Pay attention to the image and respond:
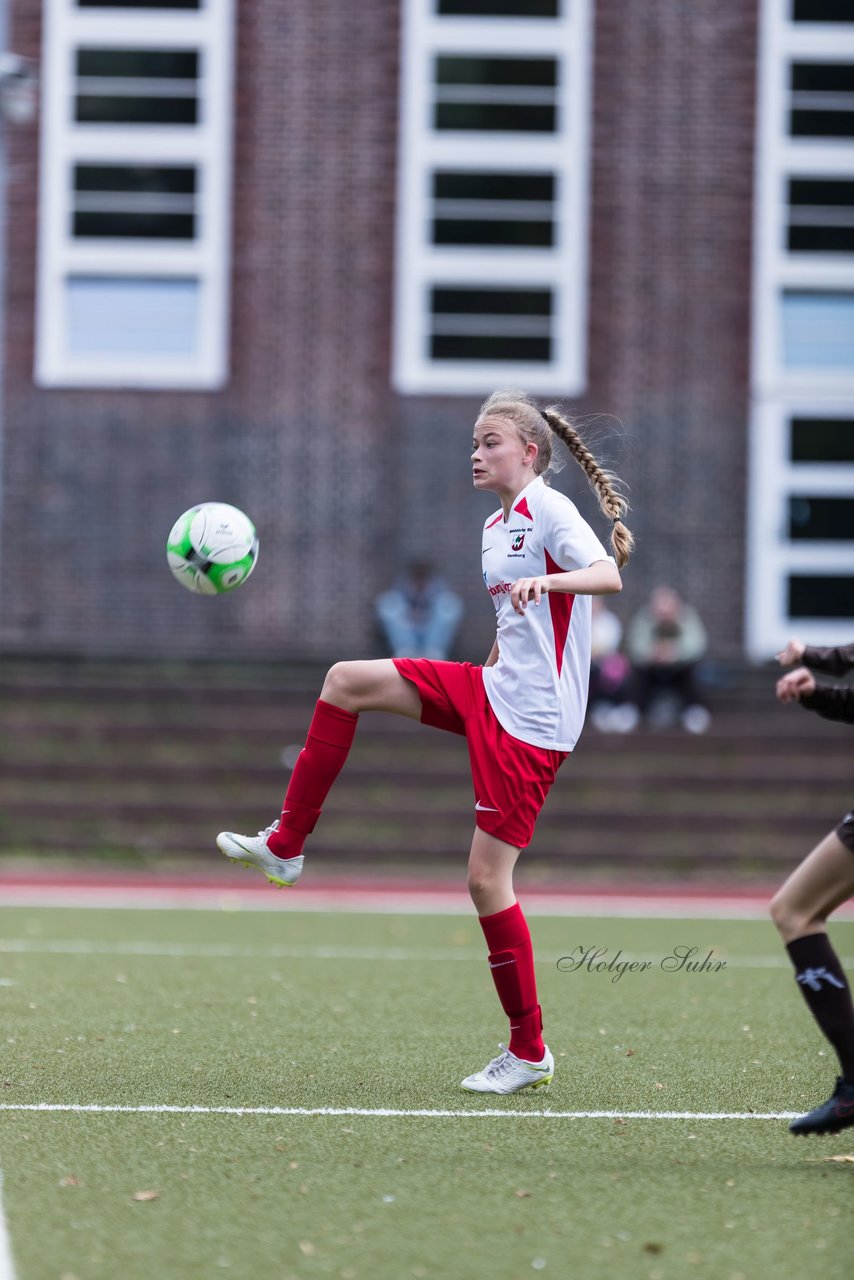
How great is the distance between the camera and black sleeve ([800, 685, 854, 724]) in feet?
15.3

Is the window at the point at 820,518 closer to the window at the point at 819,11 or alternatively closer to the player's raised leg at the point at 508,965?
the window at the point at 819,11

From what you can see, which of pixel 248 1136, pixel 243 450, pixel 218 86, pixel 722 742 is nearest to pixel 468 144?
pixel 218 86

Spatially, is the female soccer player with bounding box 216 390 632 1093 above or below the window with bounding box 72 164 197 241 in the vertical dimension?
below

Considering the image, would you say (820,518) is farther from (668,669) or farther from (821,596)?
(668,669)

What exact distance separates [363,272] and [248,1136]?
14.3m

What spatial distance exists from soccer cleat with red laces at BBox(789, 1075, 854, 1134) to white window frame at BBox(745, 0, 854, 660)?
1380 cm

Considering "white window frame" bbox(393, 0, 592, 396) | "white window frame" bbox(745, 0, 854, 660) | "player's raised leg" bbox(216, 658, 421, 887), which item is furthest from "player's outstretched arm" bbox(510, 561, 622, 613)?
"white window frame" bbox(745, 0, 854, 660)

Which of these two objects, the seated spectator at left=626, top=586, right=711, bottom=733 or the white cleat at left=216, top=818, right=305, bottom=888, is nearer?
the white cleat at left=216, top=818, right=305, bottom=888

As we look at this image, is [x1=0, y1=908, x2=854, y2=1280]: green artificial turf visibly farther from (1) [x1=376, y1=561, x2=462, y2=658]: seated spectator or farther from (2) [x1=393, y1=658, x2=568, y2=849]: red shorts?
(1) [x1=376, y1=561, x2=462, y2=658]: seated spectator

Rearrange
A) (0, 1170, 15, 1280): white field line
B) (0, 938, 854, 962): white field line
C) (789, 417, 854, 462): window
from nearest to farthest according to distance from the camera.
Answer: (0, 1170, 15, 1280): white field line → (0, 938, 854, 962): white field line → (789, 417, 854, 462): window

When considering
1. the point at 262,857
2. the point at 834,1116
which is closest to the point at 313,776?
the point at 262,857

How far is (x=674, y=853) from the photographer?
1499 cm

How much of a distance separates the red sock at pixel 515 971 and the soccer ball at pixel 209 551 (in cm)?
152

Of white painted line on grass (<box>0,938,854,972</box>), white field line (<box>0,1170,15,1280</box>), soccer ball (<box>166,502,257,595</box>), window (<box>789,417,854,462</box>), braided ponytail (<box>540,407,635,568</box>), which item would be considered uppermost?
window (<box>789,417,854,462</box>)
